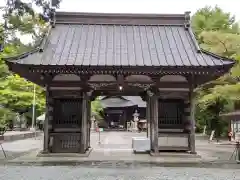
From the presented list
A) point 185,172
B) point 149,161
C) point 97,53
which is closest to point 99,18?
point 97,53

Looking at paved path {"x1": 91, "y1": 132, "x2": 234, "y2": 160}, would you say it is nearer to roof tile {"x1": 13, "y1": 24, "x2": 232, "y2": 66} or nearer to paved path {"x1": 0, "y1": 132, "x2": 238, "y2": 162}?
paved path {"x1": 0, "y1": 132, "x2": 238, "y2": 162}

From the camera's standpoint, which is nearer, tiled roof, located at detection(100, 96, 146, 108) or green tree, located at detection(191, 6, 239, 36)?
green tree, located at detection(191, 6, 239, 36)

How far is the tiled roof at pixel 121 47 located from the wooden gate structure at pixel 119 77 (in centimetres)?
4

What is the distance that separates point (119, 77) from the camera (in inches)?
553

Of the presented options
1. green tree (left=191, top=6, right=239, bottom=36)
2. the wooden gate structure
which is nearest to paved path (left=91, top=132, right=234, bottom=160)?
the wooden gate structure

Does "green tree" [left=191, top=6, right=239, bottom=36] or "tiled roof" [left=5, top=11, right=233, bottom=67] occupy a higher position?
"green tree" [left=191, top=6, right=239, bottom=36]

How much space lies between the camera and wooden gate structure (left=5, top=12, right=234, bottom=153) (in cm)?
1323

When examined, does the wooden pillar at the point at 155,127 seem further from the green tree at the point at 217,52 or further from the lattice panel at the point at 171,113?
the green tree at the point at 217,52

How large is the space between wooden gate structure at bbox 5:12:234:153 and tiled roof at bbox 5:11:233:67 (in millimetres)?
41

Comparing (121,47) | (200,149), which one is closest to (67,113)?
(121,47)

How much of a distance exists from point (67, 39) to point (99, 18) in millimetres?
2480

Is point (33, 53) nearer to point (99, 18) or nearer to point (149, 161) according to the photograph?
point (99, 18)

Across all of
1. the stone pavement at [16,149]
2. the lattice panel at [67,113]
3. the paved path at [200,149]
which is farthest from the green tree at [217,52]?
the stone pavement at [16,149]

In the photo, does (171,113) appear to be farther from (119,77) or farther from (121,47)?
(121,47)
